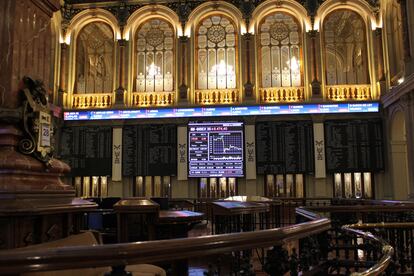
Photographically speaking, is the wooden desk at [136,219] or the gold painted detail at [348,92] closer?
the wooden desk at [136,219]

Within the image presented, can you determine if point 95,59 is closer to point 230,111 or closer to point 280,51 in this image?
point 230,111

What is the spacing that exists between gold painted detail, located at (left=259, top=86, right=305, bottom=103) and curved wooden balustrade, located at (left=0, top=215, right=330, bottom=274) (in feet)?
43.5

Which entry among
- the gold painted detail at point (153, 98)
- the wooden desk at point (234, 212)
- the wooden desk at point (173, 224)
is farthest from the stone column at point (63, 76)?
the wooden desk at point (173, 224)

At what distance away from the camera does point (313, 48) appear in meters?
14.9

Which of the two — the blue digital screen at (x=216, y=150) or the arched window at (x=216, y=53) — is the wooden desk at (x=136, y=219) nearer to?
the blue digital screen at (x=216, y=150)

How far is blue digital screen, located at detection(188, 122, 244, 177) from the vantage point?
46.3 feet

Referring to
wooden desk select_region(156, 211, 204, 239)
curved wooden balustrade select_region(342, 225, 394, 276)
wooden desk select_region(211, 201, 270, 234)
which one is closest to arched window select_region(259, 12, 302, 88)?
wooden desk select_region(211, 201, 270, 234)

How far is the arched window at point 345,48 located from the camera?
583 inches

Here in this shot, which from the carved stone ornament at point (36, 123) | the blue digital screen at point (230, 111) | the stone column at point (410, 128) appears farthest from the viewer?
the blue digital screen at point (230, 111)

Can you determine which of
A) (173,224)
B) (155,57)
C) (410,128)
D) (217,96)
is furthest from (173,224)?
(155,57)

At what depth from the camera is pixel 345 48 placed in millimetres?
15086

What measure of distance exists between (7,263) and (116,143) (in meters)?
13.9

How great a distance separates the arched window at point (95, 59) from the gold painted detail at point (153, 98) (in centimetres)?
113

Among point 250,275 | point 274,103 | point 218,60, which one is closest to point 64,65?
point 218,60
